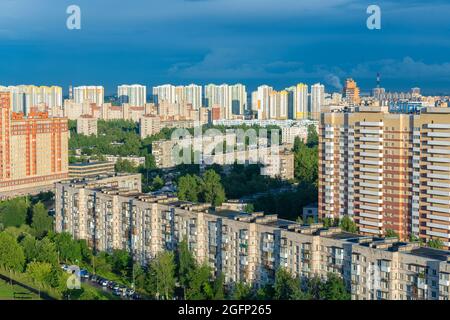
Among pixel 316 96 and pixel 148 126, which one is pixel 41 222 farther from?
pixel 316 96

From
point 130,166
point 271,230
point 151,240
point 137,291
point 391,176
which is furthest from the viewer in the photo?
point 130,166

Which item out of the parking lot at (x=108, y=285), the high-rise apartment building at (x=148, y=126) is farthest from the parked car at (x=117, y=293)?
the high-rise apartment building at (x=148, y=126)

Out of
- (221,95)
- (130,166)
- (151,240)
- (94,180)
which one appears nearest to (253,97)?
(221,95)

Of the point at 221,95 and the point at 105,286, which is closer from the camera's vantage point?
the point at 105,286

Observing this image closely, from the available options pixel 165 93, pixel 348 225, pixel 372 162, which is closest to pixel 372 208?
pixel 348 225

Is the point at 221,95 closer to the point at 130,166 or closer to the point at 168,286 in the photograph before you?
the point at 130,166
